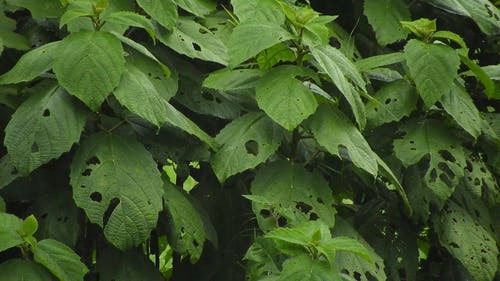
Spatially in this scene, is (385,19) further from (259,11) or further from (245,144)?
(245,144)

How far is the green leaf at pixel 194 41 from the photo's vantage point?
3408 mm

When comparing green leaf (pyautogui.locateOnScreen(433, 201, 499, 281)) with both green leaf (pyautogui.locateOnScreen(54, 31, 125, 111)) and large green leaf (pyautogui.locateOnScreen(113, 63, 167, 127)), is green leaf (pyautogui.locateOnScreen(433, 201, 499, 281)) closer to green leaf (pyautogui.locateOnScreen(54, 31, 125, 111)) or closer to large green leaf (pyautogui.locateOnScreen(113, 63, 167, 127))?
large green leaf (pyautogui.locateOnScreen(113, 63, 167, 127))

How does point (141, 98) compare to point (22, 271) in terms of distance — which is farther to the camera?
point (141, 98)

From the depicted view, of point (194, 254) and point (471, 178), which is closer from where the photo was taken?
point (194, 254)

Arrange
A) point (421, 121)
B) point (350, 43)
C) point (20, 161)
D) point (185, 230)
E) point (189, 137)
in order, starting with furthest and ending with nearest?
1. point (350, 43)
2. point (421, 121)
3. point (189, 137)
4. point (185, 230)
5. point (20, 161)

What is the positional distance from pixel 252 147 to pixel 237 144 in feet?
0.32

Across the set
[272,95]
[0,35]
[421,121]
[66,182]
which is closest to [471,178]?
[421,121]

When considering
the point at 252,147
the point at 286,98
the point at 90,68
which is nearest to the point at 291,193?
the point at 252,147

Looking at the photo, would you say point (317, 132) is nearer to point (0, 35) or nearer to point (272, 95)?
point (272, 95)

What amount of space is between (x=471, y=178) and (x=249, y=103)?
0.87 meters

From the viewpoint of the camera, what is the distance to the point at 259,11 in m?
3.44

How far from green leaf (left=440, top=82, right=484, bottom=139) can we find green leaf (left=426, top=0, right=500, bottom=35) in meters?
0.44

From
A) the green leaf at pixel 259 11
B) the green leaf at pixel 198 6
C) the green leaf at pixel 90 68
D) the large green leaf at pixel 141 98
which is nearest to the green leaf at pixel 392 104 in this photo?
the green leaf at pixel 259 11

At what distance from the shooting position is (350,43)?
13.0 ft
